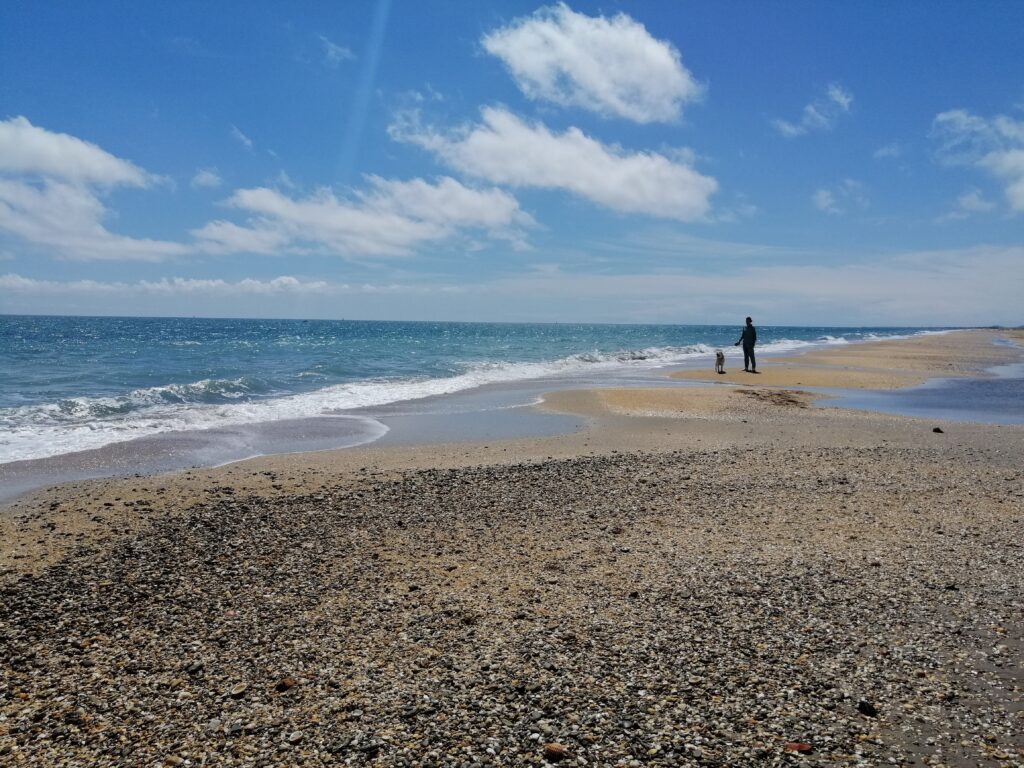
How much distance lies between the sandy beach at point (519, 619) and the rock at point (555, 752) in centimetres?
1

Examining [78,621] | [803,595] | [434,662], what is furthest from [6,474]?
[803,595]

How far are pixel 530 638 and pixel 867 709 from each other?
8.33ft

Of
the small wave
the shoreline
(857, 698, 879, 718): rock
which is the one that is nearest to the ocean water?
the small wave

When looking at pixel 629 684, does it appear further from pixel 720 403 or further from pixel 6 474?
pixel 720 403

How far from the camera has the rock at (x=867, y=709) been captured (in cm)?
445

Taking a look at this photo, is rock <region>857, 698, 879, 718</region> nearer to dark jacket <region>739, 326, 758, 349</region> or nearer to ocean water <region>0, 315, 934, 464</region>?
ocean water <region>0, 315, 934, 464</region>

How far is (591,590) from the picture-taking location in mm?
Result: 6750

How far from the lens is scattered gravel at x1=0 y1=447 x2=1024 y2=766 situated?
4.33 m

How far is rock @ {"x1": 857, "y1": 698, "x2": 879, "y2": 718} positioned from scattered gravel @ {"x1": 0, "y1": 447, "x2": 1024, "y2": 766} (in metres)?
0.02

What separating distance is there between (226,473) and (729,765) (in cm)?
1115

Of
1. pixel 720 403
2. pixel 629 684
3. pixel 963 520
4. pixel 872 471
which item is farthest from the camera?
pixel 720 403

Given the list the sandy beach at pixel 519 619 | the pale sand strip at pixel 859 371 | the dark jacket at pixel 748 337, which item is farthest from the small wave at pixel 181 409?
the dark jacket at pixel 748 337

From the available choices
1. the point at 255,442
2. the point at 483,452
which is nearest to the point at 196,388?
the point at 255,442

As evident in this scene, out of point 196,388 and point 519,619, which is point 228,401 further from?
point 519,619
